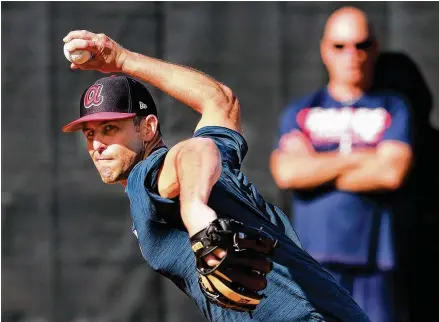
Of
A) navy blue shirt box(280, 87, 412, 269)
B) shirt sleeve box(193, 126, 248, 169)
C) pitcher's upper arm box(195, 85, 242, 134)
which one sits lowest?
navy blue shirt box(280, 87, 412, 269)

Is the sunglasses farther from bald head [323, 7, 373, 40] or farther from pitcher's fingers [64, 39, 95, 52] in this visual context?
pitcher's fingers [64, 39, 95, 52]

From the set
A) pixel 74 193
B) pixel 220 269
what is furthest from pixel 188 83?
pixel 74 193

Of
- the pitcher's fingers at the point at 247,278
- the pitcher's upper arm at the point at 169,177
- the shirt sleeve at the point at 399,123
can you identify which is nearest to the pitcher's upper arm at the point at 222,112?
the pitcher's upper arm at the point at 169,177

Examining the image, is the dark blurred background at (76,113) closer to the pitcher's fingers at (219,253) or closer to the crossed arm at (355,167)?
the crossed arm at (355,167)

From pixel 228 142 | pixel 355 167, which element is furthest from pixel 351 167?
pixel 228 142

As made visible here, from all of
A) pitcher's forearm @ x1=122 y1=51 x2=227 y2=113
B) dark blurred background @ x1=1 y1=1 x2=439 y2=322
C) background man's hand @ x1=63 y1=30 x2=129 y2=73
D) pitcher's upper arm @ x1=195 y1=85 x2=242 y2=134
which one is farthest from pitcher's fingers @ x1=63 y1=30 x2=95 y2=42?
dark blurred background @ x1=1 y1=1 x2=439 y2=322

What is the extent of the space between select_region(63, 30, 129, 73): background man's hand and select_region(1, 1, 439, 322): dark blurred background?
161 cm

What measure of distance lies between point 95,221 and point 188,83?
186 centimetres

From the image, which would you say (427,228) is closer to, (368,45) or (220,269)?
(368,45)

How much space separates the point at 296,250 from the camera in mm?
3412

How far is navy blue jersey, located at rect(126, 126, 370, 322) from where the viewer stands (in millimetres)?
3232

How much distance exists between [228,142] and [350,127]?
5.07 feet

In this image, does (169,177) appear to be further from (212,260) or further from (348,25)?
(348,25)

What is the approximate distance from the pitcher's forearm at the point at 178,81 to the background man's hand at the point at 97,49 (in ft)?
0.10
